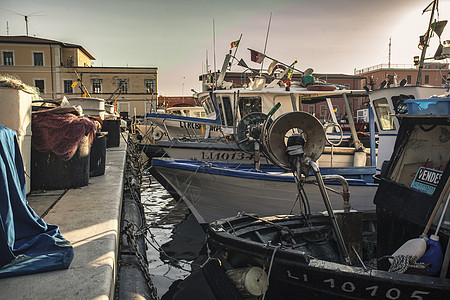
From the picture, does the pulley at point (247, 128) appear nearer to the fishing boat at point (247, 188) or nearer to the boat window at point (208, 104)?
the fishing boat at point (247, 188)

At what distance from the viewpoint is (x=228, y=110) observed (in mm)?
11359

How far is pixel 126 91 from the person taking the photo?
2179 inches

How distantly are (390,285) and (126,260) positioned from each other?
2.50 meters

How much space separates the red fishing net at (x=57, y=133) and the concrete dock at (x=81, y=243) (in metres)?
0.52

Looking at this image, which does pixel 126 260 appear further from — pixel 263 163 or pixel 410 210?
pixel 263 163

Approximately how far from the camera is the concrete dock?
2.08 m

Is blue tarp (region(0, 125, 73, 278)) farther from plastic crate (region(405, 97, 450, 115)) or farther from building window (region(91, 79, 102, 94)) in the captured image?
building window (region(91, 79, 102, 94))

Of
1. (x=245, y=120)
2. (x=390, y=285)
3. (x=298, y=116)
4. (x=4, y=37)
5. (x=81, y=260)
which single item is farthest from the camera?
(x=4, y=37)

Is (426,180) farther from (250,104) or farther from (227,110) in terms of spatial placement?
(227,110)

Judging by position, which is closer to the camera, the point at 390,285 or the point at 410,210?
the point at 390,285

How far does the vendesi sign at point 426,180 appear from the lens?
12.8 feet

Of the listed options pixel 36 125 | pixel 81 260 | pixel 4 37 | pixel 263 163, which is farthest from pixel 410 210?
pixel 4 37

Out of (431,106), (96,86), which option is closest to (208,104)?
(431,106)

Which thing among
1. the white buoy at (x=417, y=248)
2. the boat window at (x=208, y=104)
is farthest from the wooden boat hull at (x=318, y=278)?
the boat window at (x=208, y=104)
